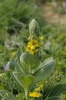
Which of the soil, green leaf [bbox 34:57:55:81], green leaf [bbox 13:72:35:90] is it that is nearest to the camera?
green leaf [bbox 13:72:35:90]

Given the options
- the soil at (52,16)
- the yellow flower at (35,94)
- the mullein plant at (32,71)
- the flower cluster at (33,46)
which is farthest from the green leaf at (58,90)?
the soil at (52,16)

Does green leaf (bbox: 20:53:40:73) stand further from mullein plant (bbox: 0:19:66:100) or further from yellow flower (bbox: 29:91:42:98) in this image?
yellow flower (bbox: 29:91:42:98)

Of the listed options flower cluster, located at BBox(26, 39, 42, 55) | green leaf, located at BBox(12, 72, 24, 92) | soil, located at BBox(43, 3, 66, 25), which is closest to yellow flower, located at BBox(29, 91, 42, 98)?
green leaf, located at BBox(12, 72, 24, 92)

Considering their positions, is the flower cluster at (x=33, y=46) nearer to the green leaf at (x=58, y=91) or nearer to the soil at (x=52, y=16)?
the green leaf at (x=58, y=91)

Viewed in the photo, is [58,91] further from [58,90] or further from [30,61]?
[30,61]

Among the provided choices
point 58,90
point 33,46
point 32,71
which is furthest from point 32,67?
point 58,90

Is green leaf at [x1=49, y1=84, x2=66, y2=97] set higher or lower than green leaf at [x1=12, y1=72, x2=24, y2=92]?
lower

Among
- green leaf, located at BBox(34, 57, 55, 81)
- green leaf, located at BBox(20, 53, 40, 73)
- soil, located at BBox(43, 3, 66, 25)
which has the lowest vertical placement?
green leaf, located at BBox(34, 57, 55, 81)
